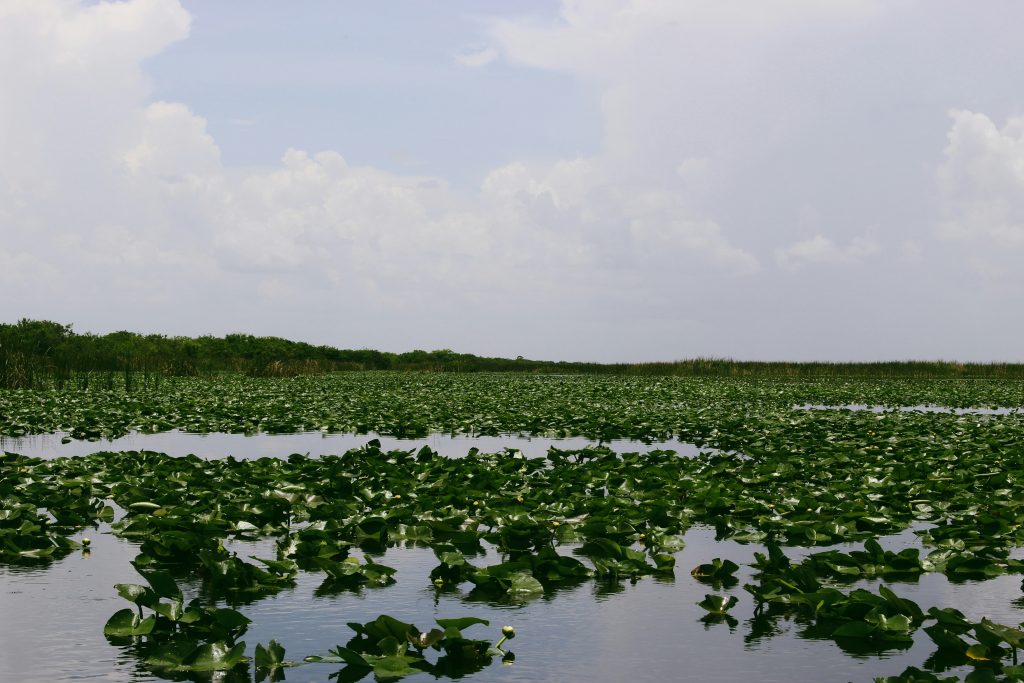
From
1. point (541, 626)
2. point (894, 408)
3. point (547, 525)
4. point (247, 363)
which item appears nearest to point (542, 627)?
point (541, 626)

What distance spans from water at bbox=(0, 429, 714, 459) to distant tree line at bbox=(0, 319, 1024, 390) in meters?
10.2

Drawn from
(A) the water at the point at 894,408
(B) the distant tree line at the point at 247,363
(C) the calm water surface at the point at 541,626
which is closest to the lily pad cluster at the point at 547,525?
(C) the calm water surface at the point at 541,626

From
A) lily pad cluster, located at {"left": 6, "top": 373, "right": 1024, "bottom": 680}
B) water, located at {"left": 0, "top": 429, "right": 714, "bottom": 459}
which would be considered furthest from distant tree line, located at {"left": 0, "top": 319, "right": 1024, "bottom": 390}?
lily pad cluster, located at {"left": 6, "top": 373, "right": 1024, "bottom": 680}

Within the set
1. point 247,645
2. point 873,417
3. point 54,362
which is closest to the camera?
point 247,645

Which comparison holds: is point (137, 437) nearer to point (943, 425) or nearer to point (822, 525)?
point (822, 525)

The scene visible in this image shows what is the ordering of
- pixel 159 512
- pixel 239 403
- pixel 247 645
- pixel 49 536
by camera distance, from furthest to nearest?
pixel 239 403
pixel 159 512
pixel 49 536
pixel 247 645

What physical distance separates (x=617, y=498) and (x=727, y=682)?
4175 mm

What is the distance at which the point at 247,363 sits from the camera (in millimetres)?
40531

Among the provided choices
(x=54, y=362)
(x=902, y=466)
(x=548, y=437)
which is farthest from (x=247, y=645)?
Result: (x=54, y=362)

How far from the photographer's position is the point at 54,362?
26.4 metres

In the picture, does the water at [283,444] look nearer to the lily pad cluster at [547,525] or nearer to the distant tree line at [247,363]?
the lily pad cluster at [547,525]

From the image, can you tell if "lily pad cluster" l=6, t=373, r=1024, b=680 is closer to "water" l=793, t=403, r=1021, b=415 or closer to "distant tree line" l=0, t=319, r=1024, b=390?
"water" l=793, t=403, r=1021, b=415

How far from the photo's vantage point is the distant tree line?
26141 millimetres

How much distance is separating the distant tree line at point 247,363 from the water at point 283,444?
10.2 m
